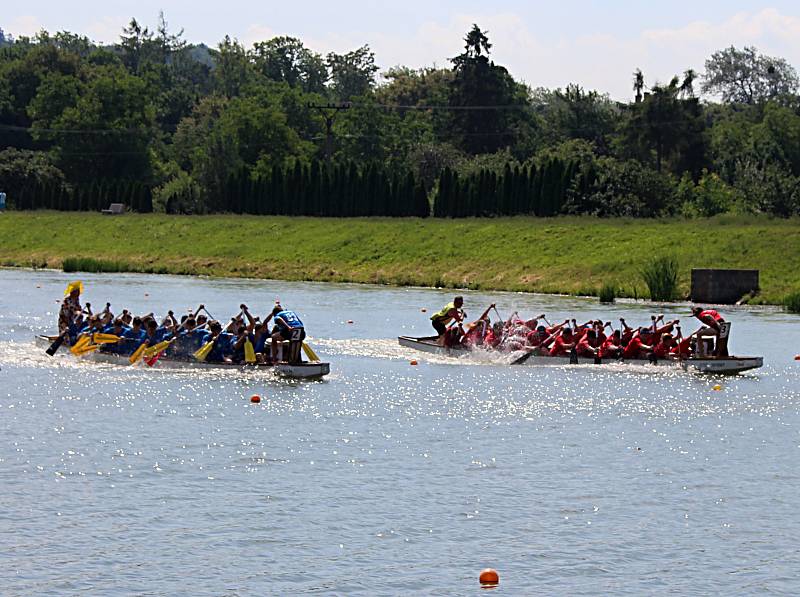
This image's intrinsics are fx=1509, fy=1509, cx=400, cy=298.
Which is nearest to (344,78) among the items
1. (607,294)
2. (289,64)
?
(289,64)

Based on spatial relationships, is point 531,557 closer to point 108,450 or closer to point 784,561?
point 784,561

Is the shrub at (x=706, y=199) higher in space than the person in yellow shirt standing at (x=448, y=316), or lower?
higher

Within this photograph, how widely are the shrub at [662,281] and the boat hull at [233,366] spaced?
26.5m

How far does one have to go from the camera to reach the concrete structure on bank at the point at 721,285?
59697 mm

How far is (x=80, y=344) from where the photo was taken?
4038 cm

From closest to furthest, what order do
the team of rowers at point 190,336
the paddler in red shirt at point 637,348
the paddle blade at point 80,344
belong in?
the team of rowers at point 190,336, the paddler in red shirt at point 637,348, the paddle blade at point 80,344

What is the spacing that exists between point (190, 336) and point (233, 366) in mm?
1929

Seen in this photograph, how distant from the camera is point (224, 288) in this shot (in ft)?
230

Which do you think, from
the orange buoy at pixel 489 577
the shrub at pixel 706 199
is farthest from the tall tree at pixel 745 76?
the orange buoy at pixel 489 577

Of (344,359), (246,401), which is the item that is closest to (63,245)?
(344,359)

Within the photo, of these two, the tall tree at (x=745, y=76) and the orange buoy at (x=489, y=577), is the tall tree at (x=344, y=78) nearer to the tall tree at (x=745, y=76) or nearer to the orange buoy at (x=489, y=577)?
the tall tree at (x=745, y=76)

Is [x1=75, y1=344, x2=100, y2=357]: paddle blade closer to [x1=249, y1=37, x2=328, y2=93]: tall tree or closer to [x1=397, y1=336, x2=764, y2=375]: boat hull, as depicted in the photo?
[x1=397, y1=336, x2=764, y2=375]: boat hull

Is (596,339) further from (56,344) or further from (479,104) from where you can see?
(479,104)

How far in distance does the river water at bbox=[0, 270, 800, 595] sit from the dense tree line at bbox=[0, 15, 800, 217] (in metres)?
48.8
